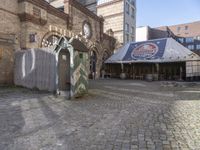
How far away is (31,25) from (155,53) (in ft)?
48.1

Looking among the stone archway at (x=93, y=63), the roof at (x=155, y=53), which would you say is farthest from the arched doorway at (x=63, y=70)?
the roof at (x=155, y=53)

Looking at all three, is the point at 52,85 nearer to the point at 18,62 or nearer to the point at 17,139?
the point at 18,62

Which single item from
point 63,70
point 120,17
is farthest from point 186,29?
point 63,70

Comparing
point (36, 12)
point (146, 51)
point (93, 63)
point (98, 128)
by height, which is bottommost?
point (98, 128)

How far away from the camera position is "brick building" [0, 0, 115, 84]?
13984mm

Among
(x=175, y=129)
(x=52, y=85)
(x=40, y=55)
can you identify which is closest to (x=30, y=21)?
(x=40, y=55)

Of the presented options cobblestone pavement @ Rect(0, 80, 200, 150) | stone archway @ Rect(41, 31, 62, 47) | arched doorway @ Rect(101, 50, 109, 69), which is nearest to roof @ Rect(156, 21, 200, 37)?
arched doorway @ Rect(101, 50, 109, 69)

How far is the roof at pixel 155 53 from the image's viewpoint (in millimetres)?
22594

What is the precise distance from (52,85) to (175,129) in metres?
7.52

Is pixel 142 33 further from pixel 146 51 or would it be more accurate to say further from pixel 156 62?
pixel 156 62

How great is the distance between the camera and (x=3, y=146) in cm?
389

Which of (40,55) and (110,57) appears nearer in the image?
(40,55)

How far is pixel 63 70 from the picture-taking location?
10.5 m

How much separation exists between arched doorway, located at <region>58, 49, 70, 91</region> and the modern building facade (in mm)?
22669
